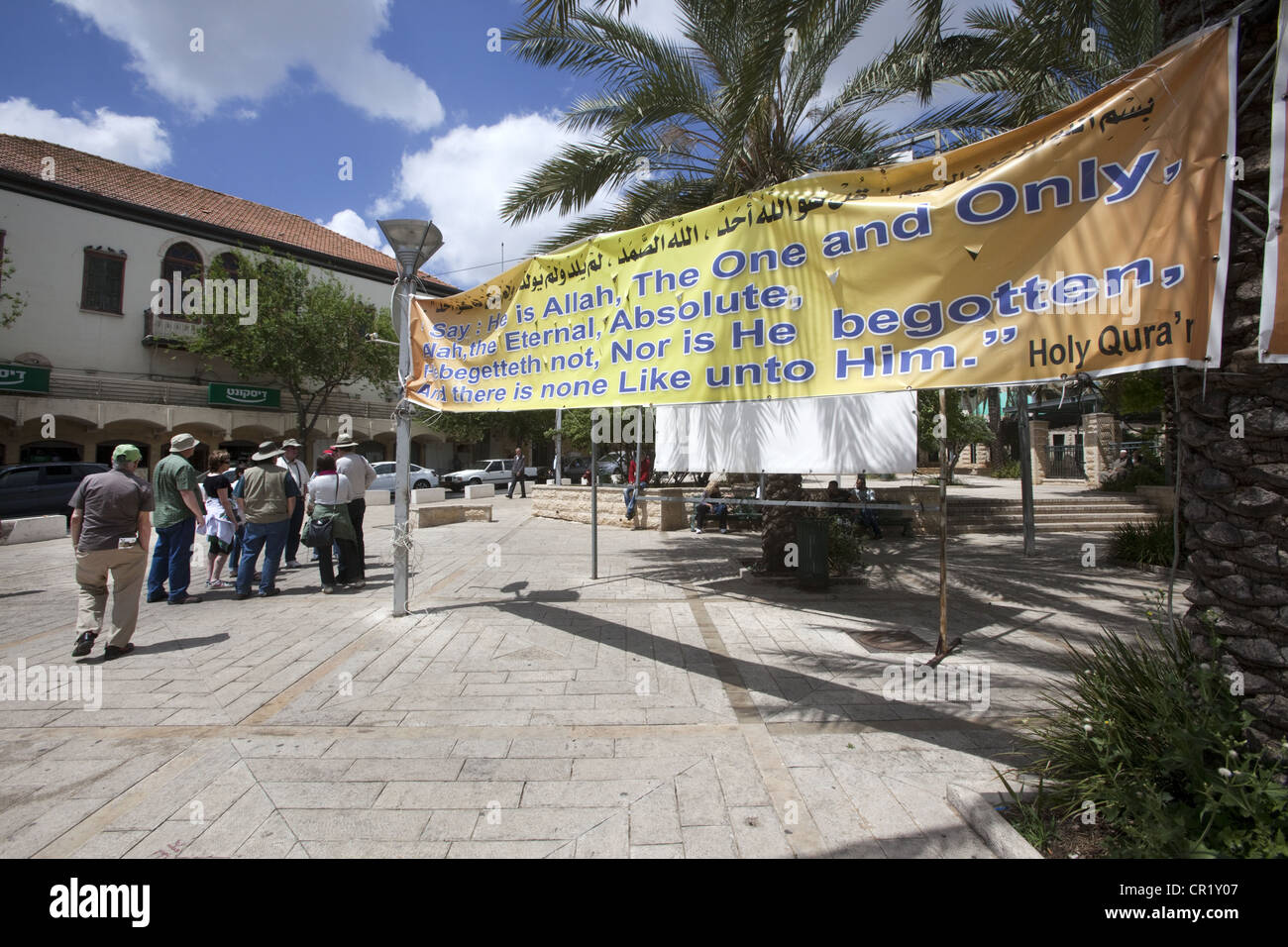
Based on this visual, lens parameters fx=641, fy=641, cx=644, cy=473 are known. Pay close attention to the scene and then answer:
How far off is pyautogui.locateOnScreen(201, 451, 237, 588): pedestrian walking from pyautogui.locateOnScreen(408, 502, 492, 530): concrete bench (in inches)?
253

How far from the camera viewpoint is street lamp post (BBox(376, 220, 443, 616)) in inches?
254

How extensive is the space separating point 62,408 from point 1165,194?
100ft

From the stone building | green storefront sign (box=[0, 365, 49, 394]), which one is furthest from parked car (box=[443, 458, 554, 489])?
green storefront sign (box=[0, 365, 49, 394])

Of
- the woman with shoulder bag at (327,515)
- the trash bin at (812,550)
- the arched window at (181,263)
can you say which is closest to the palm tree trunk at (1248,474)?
the trash bin at (812,550)

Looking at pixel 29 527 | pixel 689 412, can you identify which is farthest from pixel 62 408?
pixel 689 412

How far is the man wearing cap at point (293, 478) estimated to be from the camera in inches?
328

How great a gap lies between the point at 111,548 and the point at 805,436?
6885 millimetres

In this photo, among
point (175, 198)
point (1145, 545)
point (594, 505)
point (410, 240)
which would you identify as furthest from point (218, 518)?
point (175, 198)

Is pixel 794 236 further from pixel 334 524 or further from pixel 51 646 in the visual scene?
pixel 51 646

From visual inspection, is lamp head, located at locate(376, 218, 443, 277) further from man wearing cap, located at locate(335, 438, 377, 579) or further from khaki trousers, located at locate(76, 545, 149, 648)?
khaki trousers, located at locate(76, 545, 149, 648)

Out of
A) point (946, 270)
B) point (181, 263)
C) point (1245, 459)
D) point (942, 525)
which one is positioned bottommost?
point (942, 525)

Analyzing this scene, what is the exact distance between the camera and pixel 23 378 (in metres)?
21.8

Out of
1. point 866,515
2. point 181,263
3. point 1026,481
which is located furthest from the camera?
point 181,263

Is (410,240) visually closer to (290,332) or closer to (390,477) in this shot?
(390,477)
